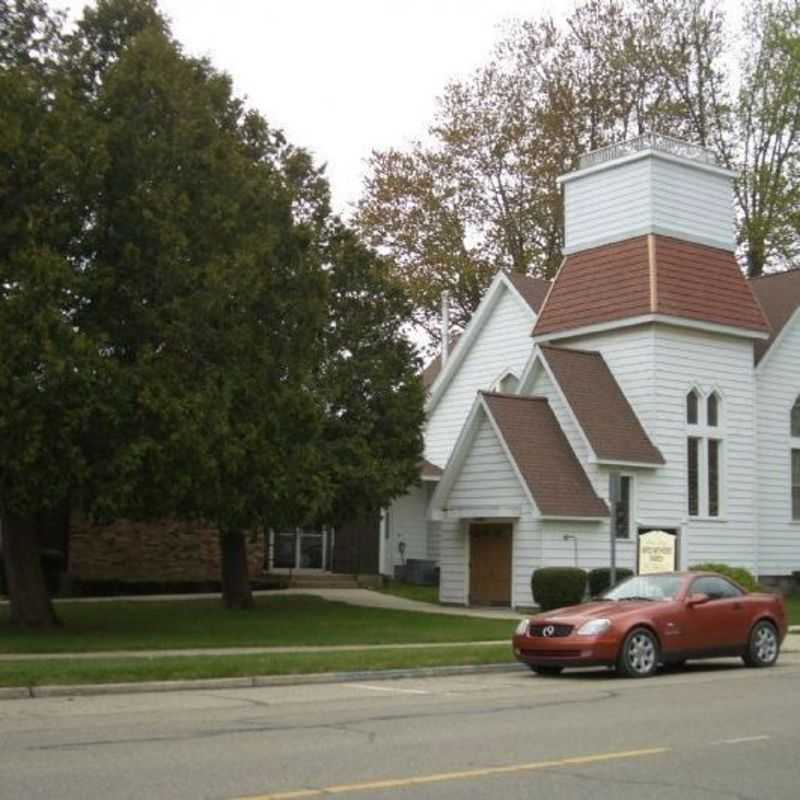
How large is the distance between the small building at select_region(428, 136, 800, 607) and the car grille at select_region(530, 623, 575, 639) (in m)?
13.1

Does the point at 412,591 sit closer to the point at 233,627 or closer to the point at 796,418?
the point at 796,418

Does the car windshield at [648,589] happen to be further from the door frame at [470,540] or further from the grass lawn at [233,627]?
the door frame at [470,540]

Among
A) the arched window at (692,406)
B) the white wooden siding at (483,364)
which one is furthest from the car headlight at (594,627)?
the white wooden siding at (483,364)

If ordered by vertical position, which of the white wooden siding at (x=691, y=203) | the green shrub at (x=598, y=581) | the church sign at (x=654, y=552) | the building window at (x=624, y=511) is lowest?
the green shrub at (x=598, y=581)

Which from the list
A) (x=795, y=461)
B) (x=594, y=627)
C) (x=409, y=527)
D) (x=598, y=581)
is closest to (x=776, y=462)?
(x=795, y=461)

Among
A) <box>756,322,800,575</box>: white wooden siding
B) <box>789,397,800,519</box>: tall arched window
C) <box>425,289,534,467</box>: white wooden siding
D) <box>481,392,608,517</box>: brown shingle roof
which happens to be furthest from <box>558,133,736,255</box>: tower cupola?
<box>481,392,608,517</box>: brown shingle roof

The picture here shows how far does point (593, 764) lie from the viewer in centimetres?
950

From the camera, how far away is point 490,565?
3234 cm

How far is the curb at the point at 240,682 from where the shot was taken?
1467cm

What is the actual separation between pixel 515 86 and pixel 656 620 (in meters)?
35.2

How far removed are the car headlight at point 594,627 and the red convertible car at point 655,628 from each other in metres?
0.01

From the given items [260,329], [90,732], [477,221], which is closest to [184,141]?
[260,329]

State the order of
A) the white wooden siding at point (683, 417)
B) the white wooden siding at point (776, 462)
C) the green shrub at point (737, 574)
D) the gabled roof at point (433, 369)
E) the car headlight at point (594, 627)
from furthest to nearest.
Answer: the gabled roof at point (433, 369) → the white wooden siding at point (776, 462) → the white wooden siding at point (683, 417) → the green shrub at point (737, 574) → the car headlight at point (594, 627)

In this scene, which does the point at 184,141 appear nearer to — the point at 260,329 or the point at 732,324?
the point at 260,329
